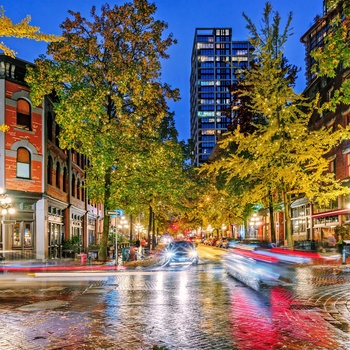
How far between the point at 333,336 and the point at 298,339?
28.4 inches

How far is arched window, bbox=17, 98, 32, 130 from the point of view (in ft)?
94.1

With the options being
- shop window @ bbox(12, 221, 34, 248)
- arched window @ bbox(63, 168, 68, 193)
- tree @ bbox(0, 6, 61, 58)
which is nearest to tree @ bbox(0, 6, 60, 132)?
tree @ bbox(0, 6, 61, 58)

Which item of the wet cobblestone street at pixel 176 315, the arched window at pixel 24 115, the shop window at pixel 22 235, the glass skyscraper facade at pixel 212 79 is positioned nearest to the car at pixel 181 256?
the wet cobblestone street at pixel 176 315

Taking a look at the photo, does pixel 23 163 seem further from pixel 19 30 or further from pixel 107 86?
pixel 19 30

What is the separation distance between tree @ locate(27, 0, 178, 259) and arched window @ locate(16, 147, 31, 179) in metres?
3.80

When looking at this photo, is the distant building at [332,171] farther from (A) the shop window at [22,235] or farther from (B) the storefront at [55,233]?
(A) the shop window at [22,235]

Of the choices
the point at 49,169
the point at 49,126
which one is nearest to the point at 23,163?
the point at 49,169

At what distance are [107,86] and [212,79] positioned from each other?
15922 centimetres

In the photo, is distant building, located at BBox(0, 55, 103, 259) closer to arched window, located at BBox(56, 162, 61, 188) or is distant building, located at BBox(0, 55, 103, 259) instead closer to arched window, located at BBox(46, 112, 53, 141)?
arched window, located at BBox(46, 112, 53, 141)

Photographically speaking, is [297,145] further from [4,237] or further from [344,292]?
[4,237]

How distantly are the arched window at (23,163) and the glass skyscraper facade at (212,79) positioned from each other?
150369 millimetres

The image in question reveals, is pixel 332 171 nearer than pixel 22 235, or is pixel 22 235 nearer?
pixel 22 235

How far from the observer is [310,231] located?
154 ft

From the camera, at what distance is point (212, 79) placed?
181 metres
